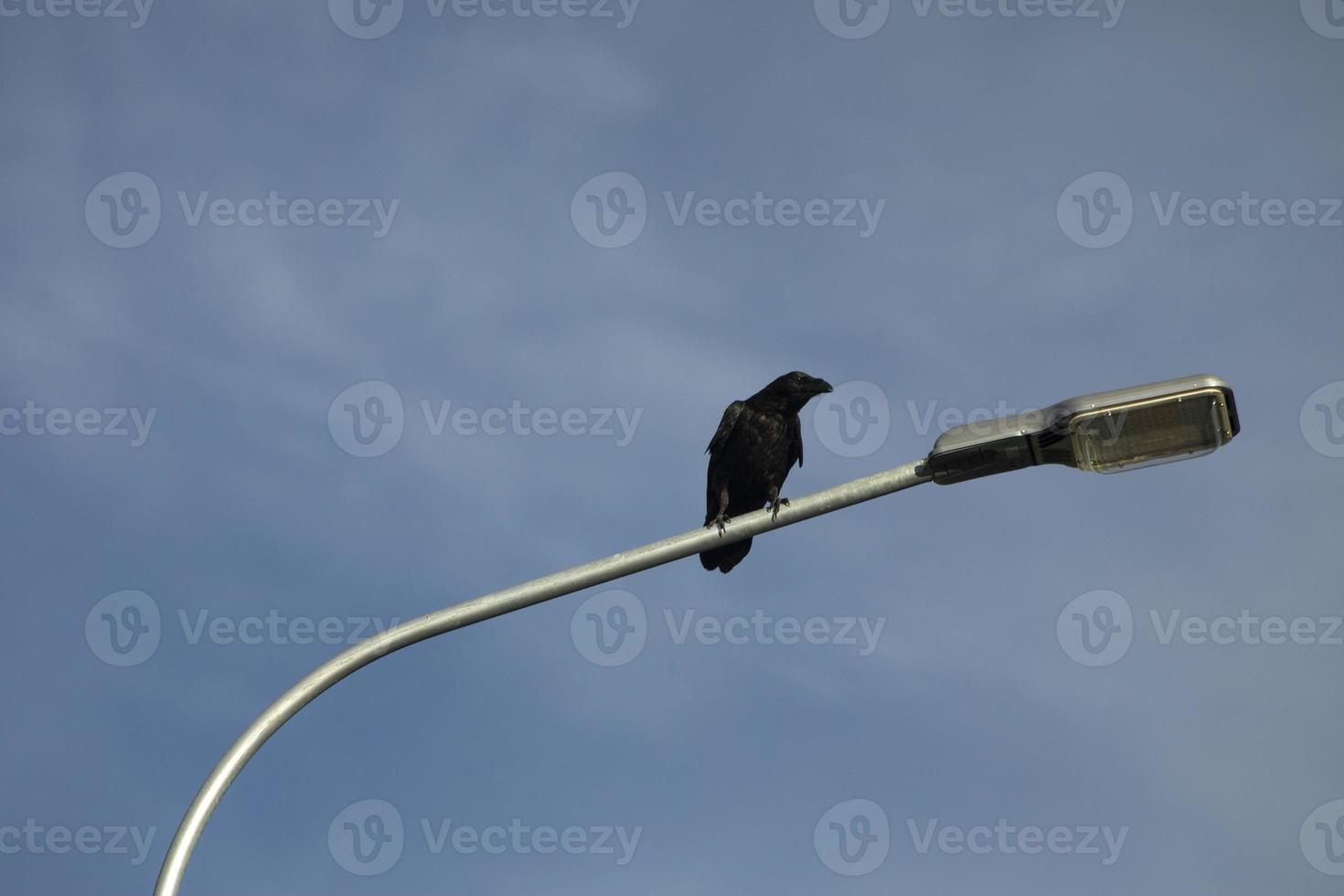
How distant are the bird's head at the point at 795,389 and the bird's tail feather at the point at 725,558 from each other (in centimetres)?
132

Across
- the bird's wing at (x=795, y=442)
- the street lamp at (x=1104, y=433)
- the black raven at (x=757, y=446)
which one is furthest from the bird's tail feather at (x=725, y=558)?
the street lamp at (x=1104, y=433)

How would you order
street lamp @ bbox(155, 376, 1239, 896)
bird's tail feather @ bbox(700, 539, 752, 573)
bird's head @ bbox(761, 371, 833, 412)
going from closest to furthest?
street lamp @ bbox(155, 376, 1239, 896), bird's tail feather @ bbox(700, 539, 752, 573), bird's head @ bbox(761, 371, 833, 412)

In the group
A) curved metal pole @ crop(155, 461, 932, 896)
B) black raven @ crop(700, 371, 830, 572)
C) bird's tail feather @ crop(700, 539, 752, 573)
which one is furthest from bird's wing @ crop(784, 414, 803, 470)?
curved metal pole @ crop(155, 461, 932, 896)

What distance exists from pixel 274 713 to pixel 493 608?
35.9 inches

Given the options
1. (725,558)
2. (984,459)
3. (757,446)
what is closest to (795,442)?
(757,446)

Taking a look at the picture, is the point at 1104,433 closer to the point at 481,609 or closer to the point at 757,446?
the point at 481,609

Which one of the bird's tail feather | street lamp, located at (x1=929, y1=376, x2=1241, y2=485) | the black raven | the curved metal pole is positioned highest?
the black raven

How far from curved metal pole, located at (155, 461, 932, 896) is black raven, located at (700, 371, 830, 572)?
187 inches

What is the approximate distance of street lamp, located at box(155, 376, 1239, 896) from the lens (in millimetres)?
5230

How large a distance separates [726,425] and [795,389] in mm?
673

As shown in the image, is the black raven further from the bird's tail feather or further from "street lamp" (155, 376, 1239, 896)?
"street lamp" (155, 376, 1239, 896)

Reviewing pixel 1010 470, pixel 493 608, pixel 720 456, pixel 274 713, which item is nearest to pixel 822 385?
pixel 720 456

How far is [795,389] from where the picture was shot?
35.3 feet

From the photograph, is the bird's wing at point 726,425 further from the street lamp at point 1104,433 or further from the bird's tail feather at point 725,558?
the street lamp at point 1104,433
